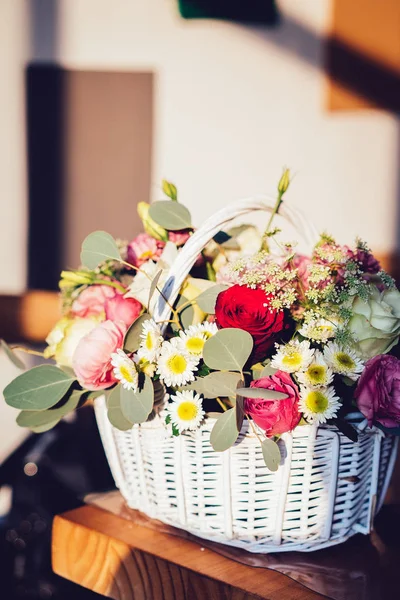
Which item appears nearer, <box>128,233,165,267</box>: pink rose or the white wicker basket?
the white wicker basket

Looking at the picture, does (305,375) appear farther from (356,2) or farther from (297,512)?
(356,2)

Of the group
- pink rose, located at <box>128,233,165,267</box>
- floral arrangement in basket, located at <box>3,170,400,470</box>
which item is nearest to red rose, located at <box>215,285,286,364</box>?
floral arrangement in basket, located at <box>3,170,400,470</box>

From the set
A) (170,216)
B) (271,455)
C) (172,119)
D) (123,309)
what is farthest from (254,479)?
(172,119)

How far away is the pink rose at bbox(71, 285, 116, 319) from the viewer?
0.87m

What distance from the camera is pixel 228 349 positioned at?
724 mm

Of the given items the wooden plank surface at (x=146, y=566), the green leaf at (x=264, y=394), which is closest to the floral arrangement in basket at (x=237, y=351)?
the green leaf at (x=264, y=394)

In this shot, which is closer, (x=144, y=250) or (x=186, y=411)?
(x=186, y=411)

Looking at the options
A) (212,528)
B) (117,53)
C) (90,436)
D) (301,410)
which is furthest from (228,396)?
(117,53)

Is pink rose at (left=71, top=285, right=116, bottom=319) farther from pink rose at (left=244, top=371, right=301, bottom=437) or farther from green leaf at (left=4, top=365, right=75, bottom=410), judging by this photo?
pink rose at (left=244, top=371, right=301, bottom=437)

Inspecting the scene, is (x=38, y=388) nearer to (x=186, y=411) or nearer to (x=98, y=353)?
(x=98, y=353)

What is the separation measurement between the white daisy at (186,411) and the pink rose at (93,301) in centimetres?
21

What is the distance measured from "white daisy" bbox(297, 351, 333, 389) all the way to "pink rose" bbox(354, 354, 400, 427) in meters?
0.05

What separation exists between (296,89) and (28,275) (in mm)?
1062

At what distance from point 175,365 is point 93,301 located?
0.20m
